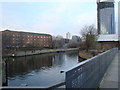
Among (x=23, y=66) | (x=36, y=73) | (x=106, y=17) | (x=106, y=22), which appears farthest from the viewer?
(x=106, y=17)

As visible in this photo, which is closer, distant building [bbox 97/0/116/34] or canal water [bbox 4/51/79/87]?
canal water [bbox 4/51/79/87]

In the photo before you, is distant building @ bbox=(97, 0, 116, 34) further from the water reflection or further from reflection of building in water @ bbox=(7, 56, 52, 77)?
the water reflection

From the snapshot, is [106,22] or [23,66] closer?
[23,66]

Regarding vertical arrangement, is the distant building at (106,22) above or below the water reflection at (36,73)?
above

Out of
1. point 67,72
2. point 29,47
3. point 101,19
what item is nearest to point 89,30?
point 29,47

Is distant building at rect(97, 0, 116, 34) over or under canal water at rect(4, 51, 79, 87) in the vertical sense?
over

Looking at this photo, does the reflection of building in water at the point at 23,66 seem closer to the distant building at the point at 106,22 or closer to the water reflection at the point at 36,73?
the water reflection at the point at 36,73

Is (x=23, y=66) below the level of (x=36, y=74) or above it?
Answer: below

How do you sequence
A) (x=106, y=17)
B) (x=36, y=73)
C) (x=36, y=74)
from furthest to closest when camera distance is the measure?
(x=106, y=17)
(x=36, y=73)
(x=36, y=74)

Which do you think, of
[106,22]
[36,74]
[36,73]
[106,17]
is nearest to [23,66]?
[36,73]

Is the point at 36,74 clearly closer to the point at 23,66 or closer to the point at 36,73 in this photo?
the point at 36,73

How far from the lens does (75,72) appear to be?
7.97ft

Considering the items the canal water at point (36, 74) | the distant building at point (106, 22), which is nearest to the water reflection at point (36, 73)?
the canal water at point (36, 74)

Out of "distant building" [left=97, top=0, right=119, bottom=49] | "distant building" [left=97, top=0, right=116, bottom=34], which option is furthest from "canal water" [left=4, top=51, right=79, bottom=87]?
"distant building" [left=97, top=0, right=116, bottom=34]
